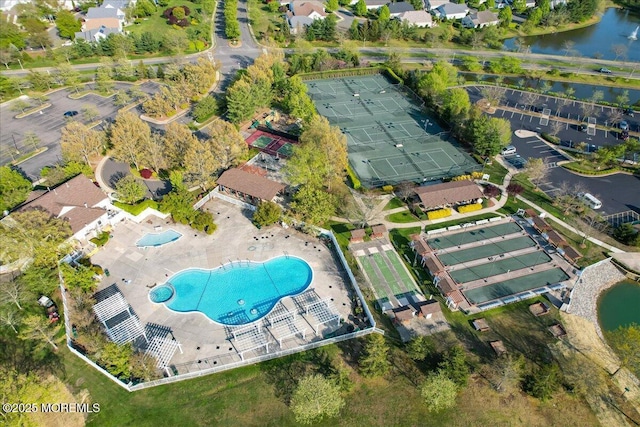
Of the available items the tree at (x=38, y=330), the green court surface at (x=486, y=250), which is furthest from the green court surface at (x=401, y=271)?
the tree at (x=38, y=330)

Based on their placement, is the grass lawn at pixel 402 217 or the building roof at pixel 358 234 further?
the grass lawn at pixel 402 217

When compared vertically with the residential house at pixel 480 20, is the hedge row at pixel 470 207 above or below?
below

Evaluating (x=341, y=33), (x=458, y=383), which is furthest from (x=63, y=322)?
(x=341, y=33)

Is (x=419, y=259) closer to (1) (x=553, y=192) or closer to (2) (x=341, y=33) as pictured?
(1) (x=553, y=192)

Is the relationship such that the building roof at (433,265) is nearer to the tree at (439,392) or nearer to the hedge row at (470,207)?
the hedge row at (470,207)

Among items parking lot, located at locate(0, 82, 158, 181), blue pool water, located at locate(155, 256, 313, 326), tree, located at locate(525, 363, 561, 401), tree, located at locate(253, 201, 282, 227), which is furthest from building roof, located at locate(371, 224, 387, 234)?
parking lot, located at locate(0, 82, 158, 181)

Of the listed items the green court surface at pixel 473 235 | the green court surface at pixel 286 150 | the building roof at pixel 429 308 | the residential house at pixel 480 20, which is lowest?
the building roof at pixel 429 308
